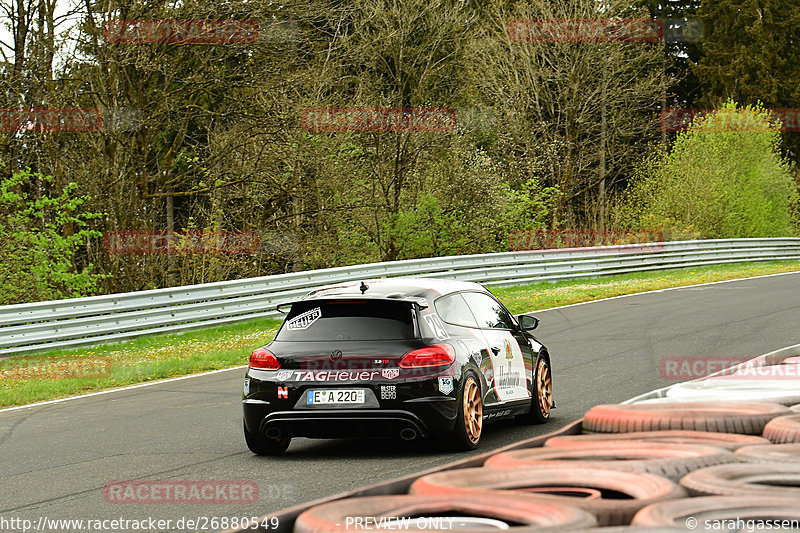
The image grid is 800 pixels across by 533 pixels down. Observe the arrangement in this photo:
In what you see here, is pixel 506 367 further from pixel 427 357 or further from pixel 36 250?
pixel 36 250

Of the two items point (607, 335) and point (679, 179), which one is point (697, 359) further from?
point (679, 179)

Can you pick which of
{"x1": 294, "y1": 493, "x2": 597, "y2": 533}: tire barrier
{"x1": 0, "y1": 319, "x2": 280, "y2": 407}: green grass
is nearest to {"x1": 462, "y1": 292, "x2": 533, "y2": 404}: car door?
{"x1": 294, "y1": 493, "x2": 597, "y2": 533}: tire barrier

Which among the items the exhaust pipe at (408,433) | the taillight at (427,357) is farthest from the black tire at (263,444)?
the taillight at (427,357)

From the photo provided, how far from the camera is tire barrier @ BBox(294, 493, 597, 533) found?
129 inches

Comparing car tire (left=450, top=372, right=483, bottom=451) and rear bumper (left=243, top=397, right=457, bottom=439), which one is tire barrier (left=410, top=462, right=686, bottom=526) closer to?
rear bumper (left=243, top=397, right=457, bottom=439)

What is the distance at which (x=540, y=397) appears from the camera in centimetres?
1037

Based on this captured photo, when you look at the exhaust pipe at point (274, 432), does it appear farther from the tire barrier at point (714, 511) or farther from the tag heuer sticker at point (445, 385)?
the tire barrier at point (714, 511)

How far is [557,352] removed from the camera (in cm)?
1533

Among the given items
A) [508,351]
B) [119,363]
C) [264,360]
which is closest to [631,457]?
[264,360]

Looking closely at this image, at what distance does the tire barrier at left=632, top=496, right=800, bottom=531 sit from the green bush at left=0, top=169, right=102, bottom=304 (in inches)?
719

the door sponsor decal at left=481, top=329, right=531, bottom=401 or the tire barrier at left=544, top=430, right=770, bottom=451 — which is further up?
the tire barrier at left=544, top=430, right=770, bottom=451

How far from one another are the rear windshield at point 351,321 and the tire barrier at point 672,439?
362 centimetres

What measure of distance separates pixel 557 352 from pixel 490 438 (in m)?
5.86

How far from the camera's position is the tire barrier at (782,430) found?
16.5 ft
